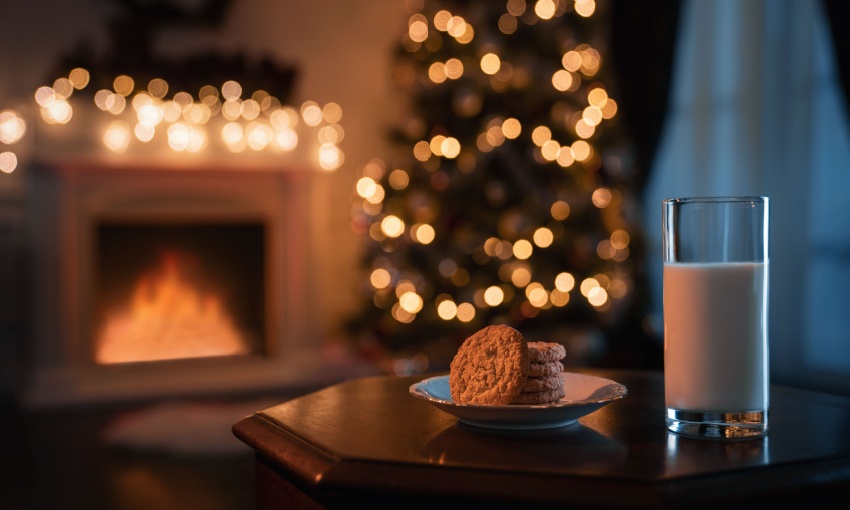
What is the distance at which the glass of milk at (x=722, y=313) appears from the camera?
2.95 ft

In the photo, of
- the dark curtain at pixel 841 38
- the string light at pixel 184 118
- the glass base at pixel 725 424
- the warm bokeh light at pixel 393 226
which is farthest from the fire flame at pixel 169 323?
the glass base at pixel 725 424


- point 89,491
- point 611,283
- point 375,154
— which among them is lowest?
point 89,491

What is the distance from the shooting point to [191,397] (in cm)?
369

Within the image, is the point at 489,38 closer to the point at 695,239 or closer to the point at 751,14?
the point at 751,14

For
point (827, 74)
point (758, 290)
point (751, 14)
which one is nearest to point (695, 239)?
point (758, 290)

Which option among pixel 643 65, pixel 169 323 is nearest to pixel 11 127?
pixel 169 323

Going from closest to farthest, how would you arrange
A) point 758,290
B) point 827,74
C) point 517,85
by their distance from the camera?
point 758,290 → point 827,74 → point 517,85

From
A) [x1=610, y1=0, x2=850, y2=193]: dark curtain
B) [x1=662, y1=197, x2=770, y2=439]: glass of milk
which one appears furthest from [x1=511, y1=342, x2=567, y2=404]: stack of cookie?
[x1=610, y1=0, x2=850, y2=193]: dark curtain

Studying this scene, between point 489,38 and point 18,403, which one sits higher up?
point 489,38

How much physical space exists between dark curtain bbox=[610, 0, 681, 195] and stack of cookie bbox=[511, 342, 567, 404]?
11.4 ft

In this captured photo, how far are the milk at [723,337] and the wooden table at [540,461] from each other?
0.16 ft

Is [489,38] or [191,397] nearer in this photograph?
[191,397]

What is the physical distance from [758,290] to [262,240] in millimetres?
3428

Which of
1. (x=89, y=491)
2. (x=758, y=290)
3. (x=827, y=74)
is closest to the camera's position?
(x=758, y=290)
